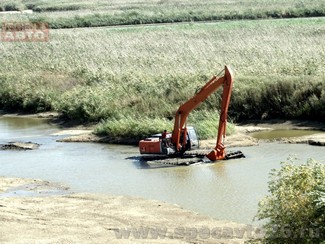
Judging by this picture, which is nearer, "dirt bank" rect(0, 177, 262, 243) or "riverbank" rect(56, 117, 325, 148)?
"dirt bank" rect(0, 177, 262, 243)

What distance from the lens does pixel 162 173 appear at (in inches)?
997

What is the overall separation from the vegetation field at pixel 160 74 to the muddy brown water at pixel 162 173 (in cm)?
267

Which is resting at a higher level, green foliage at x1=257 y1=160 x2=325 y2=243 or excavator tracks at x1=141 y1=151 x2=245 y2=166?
green foliage at x1=257 y1=160 x2=325 y2=243

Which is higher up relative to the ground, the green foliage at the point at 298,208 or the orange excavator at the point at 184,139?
the green foliage at the point at 298,208

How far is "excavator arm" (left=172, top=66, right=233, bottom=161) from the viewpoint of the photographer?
25.7m

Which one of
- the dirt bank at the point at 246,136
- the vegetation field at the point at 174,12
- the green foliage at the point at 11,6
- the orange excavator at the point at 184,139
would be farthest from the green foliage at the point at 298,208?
the green foliage at the point at 11,6

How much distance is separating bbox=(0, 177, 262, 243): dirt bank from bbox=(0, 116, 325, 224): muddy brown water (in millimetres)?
780

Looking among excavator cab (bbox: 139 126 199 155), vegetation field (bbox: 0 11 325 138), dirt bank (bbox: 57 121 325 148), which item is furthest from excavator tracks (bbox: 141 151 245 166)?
vegetation field (bbox: 0 11 325 138)

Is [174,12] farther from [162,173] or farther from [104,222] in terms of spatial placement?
[104,222]

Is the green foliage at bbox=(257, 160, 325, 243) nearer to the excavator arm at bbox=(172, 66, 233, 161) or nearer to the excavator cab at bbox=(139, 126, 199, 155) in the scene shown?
the excavator arm at bbox=(172, 66, 233, 161)

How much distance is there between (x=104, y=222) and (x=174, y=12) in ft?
197

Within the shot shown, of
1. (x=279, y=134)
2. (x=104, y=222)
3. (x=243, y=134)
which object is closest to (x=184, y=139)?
(x=243, y=134)

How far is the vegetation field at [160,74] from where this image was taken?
33.3m

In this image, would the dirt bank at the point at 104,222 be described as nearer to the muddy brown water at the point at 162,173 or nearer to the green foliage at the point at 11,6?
the muddy brown water at the point at 162,173
